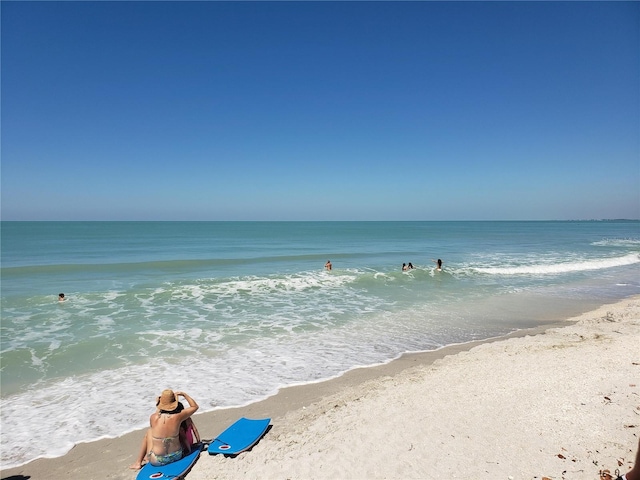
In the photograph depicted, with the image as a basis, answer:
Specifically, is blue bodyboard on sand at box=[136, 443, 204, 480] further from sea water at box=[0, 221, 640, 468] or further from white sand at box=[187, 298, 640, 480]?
sea water at box=[0, 221, 640, 468]

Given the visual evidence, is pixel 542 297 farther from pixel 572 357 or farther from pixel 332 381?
pixel 332 381

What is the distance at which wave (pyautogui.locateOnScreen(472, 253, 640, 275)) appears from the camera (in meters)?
25.8

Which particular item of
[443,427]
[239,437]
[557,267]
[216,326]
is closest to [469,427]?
[443,427]

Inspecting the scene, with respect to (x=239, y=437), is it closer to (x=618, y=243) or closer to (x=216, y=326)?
(x=216, y=326)

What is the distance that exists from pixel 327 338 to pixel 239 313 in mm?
4996

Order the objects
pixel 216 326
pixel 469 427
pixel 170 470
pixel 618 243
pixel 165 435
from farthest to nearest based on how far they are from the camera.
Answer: pixel 618 243, pixel 216 326, pixel 469 427, pixel 165 435, pixel 170 470

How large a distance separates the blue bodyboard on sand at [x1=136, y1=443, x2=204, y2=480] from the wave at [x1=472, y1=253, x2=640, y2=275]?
24.5 metres

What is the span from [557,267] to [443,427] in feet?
91.4

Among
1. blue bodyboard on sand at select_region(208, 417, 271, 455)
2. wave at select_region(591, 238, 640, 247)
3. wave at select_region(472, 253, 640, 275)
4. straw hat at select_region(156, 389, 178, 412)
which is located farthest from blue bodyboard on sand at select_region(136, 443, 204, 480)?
wave at select_region(591, 238, 640, 247)

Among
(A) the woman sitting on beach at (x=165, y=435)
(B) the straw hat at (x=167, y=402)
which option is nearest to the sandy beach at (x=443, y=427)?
(A) the woman sitting on beach at (x=165, y=435)

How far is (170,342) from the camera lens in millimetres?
11414

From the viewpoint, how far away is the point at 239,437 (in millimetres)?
5809

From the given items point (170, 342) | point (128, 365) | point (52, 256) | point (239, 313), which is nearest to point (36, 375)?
point (128, 365)

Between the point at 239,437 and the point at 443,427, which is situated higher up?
the point at 443,427
